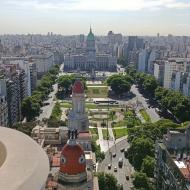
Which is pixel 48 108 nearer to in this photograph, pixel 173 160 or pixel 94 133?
pixel 94 133

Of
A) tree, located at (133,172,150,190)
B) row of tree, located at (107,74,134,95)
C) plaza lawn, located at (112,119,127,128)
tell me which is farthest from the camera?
row of tree, located at (107,74,134,95)

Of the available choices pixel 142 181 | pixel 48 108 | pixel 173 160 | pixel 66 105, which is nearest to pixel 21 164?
pixel 173 160

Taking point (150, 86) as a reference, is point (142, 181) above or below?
below

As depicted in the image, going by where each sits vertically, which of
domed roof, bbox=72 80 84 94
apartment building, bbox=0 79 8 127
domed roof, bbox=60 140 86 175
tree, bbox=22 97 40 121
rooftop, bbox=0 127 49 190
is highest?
rooftop, bbox=0 127 49 190

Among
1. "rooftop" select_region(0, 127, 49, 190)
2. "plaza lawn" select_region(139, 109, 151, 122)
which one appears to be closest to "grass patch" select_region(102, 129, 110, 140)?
"plaza lawn" select_region(139, 109, 151, 122)

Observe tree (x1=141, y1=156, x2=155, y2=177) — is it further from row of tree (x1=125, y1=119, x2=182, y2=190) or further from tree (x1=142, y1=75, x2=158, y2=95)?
tree (x1=142, y1=75, x2=158, y2=95)

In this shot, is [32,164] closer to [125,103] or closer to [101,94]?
[125,103]

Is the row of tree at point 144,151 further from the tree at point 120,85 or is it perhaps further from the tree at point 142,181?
the tree at point 120,85
